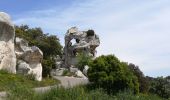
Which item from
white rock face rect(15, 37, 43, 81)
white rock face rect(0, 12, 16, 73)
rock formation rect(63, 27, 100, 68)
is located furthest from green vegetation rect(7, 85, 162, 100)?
rock formation rect(63, 27, 100, 68)

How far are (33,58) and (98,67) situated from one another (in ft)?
19.3

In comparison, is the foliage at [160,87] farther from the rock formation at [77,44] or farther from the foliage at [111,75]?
the rock formation at [77,44]

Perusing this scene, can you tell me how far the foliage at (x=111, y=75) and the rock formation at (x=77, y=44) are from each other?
20694 millimetres

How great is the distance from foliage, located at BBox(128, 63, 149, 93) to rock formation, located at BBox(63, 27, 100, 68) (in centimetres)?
1623

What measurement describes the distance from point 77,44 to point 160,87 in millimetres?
19175

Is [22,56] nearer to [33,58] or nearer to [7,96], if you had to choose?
[33,58]

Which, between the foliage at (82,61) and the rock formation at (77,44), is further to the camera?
the rock formation at (77,44)

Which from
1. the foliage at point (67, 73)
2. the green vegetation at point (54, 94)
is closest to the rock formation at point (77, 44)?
the foliage at point (67, 73)

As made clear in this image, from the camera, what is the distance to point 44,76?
130ft

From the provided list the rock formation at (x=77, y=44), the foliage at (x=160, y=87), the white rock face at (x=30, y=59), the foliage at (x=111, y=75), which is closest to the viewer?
the foliage at (x=111, y=75)

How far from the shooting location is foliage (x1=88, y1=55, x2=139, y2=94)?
31.1 meters

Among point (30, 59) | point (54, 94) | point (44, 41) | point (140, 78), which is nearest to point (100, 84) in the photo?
point (140, 78)

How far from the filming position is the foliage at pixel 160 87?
37.8m

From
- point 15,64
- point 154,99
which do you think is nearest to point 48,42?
point 15,64
